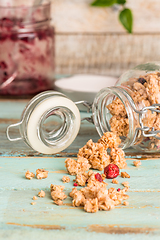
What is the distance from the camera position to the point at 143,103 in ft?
2.01

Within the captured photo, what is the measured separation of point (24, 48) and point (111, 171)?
0.56 m

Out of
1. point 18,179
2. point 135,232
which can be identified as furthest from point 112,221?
point 18,179

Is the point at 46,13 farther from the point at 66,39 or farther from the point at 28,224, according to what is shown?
the point at 28,224

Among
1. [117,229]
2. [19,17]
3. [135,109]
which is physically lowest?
[117,229]

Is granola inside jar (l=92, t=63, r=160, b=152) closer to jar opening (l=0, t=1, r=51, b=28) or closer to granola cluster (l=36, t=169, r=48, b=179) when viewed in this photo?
granola cluster (l=36, t=169, r=48, b=179)

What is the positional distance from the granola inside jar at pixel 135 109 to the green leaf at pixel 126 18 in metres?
0.61

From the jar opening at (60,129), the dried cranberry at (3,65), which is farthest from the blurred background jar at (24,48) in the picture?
the jar opening at (60,129)

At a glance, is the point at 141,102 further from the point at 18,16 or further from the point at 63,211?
the point at 18,16

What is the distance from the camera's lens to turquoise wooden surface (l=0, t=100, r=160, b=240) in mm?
411

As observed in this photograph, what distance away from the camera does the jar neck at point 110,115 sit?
1.97 feet

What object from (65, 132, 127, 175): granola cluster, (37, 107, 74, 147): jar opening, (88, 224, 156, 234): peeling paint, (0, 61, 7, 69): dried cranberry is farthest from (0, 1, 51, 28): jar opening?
(88, 224, 156, 234): peeling paint

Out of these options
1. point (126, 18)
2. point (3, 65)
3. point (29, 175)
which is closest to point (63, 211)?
point (29, 175)

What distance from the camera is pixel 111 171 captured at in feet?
1.81

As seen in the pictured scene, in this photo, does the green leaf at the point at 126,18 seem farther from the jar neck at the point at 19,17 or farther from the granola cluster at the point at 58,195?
the granola cluster at the point at 58,195
